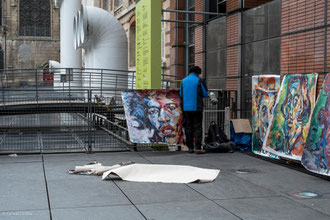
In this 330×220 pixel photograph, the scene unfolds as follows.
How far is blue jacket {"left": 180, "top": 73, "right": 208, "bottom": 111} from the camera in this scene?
9.52 m

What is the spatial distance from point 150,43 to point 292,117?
355cm

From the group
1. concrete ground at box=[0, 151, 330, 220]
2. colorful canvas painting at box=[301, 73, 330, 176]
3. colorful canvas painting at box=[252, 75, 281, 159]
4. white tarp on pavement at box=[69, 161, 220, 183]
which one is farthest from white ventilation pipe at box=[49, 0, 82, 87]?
colorful canvas painting at box=[301, 73, 330, 176]

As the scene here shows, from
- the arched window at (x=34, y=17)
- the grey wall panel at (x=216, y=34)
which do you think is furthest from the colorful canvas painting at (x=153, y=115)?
the arched window at (x=34, y=17)

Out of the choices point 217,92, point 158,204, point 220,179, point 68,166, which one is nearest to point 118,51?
point 217,92

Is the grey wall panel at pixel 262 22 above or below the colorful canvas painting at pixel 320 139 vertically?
above

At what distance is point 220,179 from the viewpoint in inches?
276

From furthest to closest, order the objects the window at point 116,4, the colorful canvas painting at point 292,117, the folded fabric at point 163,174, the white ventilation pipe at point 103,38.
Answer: the window at point 116,4 < the white ventilation pipe at point 103,38 < the colorful canvas painting at point 292,117 < the folded fabric at point 163,174

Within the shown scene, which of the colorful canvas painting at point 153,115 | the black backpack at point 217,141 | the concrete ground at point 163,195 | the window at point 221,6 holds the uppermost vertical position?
the window at point 221,6

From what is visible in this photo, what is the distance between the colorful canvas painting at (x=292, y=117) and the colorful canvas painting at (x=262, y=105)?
35cm

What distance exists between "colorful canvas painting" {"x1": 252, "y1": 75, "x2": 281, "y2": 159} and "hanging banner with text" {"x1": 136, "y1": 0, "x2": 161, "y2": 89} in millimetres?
2133

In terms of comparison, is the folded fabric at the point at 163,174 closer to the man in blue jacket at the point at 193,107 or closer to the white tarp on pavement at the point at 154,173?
the white tarp on pavement at the point at 154,173

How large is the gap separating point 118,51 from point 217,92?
9.00 meters

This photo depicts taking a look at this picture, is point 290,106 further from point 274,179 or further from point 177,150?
point 177,150

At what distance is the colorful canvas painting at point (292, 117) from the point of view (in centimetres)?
788
